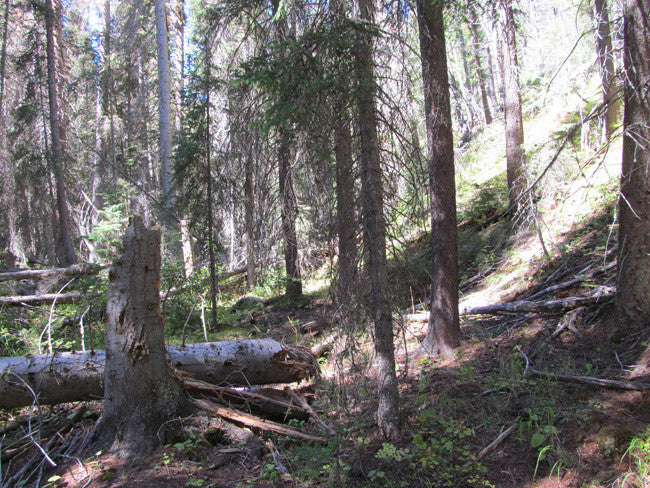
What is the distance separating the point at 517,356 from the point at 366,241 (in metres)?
2.98

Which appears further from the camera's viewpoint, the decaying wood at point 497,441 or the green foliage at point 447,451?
the decaying wood at point 497,441

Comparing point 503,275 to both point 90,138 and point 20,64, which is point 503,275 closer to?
point 20,64

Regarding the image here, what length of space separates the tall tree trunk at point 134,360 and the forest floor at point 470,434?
0.72 feet

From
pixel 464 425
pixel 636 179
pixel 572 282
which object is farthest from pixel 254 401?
pixel 636 179

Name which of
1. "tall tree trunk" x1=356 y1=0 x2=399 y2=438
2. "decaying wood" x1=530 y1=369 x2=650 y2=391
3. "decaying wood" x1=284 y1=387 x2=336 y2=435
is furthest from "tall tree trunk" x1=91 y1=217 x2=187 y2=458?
"decaying wood" x1=530 y1=369 x2=650 y2=391

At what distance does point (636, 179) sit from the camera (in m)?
4.54

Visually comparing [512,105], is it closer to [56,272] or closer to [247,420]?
[247,420]

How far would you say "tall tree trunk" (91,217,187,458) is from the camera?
397cm

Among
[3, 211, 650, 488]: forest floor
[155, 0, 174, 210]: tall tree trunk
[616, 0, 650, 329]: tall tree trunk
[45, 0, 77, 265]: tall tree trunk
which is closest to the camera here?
[3, 211, 650, 488]: forest floor

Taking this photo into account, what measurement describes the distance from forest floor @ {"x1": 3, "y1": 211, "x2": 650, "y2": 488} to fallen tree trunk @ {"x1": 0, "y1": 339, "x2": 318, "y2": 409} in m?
0.43

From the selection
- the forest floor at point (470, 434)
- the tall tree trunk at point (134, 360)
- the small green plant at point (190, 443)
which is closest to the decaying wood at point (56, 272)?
the forest floor at point (470, 434)

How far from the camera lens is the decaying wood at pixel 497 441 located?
3.77 metres

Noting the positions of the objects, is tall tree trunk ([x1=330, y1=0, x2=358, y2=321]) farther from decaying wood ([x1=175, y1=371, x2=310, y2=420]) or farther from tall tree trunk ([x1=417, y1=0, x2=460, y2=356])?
tall tree trunk ([x1=417, y1=0, x2=460, y2=356])

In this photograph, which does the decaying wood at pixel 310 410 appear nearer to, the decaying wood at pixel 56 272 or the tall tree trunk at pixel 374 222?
the tall tree trunk at pixel 374 222
